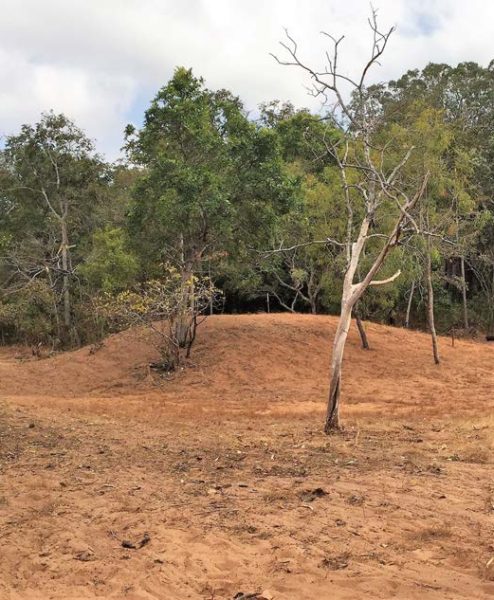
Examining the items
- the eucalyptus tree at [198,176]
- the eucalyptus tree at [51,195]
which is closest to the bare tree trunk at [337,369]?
the eucalyptus tree at [198,176]

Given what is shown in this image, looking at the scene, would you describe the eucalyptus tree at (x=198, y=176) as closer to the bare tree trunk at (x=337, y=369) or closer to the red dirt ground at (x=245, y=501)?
the red dirt ground at (x=245, y=501)

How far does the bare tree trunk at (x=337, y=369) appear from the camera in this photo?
28.1 ft

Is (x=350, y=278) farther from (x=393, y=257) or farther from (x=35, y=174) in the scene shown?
(x=35, y=174)

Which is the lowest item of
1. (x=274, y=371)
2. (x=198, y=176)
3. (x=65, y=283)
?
(x=274, y=371)

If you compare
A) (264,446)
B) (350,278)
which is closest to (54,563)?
(264,446)

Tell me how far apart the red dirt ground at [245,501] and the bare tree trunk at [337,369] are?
305 mm

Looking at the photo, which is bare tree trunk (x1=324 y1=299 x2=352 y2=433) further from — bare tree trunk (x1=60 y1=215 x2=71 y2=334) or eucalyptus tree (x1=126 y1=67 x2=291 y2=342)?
bare tree trunk (x1=60 y1=215 x2=71 y2=334)

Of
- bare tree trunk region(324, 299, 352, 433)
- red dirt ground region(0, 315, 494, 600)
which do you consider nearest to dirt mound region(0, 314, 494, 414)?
red dirt ground region(0, 315, 494, 600)

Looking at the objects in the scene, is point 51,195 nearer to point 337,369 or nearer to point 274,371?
point 274,371

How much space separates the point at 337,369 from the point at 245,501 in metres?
3.60

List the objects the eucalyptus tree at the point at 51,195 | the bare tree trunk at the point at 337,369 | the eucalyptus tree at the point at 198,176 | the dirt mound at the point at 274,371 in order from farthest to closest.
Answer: the eucalyptus tree at the point at 51,195, the eucalyptus tree at the point at 198,176, the dirt mound at the point at 274,371, the bare tree trunk at the point at 337,369

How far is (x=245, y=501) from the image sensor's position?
527 cm

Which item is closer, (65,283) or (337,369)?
(337,369)

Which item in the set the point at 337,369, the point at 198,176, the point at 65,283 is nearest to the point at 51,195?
the point at 65,283
